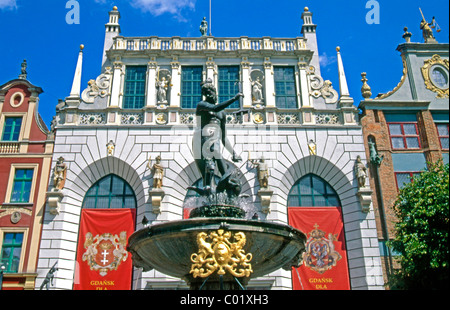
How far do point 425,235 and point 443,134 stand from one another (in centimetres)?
1029

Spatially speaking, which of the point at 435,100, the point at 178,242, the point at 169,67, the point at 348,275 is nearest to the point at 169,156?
the point at 169,67

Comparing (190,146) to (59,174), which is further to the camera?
(190,146)

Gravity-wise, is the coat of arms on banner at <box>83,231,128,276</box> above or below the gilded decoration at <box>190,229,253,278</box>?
above

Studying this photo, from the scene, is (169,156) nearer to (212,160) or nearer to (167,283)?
(167,283)

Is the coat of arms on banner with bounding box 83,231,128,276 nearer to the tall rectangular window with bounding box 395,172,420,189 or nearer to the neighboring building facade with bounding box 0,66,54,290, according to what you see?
the neighboring building facade with bounding box 0,66,54,290

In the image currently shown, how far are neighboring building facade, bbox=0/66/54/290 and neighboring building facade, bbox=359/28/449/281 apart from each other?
19038 mm

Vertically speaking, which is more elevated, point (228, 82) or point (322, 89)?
point (228, 82)

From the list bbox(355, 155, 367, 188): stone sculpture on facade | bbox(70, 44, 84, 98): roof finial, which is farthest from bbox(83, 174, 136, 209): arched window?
bbox(355, 155, 367, 188): stone sculpture on facade

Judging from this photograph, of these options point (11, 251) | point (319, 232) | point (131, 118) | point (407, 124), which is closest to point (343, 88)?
point (407, 124)

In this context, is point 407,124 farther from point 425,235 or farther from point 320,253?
point 425,235

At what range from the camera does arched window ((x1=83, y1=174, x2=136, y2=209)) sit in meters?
24.2

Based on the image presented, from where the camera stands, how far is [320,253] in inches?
907

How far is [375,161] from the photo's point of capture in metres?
24.5
